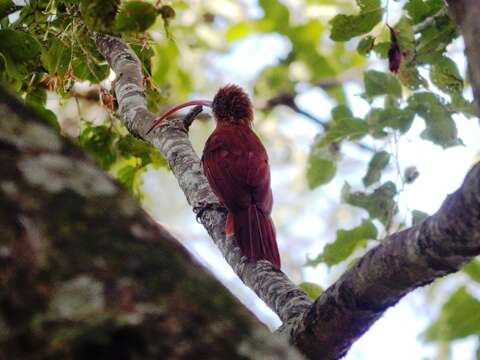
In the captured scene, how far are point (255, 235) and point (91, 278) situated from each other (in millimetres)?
3052

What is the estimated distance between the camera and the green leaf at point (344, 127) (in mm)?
3713

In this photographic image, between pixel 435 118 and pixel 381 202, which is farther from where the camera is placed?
pixel 381 202

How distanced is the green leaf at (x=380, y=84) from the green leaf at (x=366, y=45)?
4.1 inches

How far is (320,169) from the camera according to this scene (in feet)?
13.9

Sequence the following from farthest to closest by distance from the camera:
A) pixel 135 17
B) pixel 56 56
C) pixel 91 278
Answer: pixel 56 56 → pixel 135 17 → pixel 91 278

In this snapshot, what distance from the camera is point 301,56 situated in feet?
25.3

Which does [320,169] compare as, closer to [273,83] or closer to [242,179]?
[242,179]

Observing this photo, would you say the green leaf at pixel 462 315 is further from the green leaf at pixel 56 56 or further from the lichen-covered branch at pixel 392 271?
the green leaf at pixel 56 56

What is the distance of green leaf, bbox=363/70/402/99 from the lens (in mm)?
3715

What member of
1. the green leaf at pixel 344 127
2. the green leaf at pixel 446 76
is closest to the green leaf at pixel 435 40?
the green leaf at pixel 446 76

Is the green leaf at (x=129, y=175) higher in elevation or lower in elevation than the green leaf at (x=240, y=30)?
lower

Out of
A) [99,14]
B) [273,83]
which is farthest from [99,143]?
[273,83]

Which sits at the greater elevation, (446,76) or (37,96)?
(37,96)

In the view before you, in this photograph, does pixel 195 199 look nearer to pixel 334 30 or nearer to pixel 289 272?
pixel 334 30
